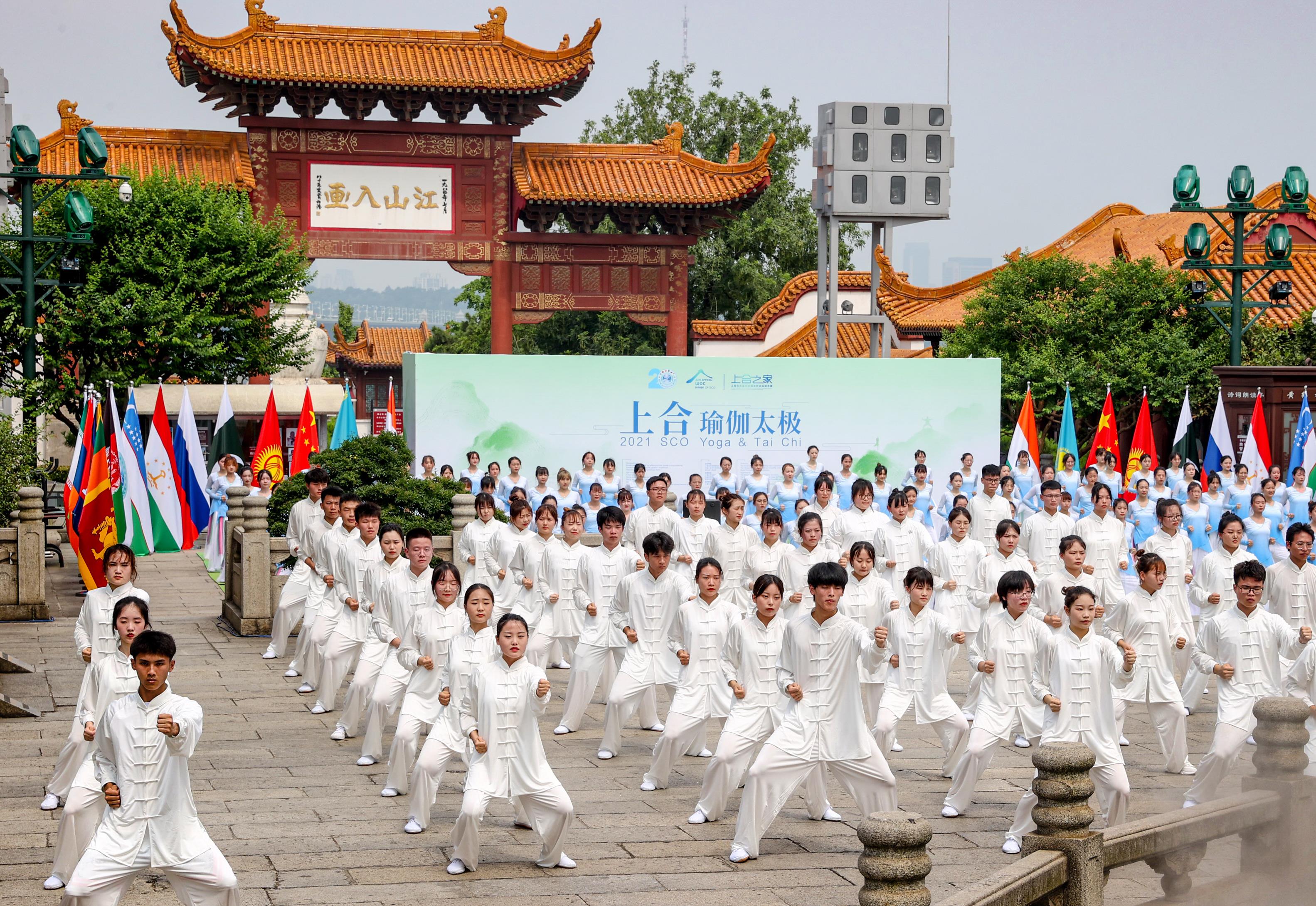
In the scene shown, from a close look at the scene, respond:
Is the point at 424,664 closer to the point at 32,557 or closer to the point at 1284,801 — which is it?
the point at 1284,801

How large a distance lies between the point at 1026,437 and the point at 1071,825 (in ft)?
54.1

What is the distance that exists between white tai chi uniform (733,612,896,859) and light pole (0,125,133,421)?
1270 centimetres

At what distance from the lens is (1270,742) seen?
20.9 ft

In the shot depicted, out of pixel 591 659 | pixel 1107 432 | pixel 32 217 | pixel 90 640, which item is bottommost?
pixel 591 659

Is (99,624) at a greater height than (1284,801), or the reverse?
(99,624)

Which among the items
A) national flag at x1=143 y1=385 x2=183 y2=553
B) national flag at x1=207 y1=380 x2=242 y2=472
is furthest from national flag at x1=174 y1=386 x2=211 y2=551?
national flag at x1=207 y1=380 x2=242 y2=472

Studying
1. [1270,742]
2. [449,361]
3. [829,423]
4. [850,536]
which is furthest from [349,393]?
[1270,742]

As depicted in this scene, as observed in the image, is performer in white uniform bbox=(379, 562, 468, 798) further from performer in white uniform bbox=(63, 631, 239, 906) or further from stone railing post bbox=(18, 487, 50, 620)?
stone railing post bbox=(18, 487, 50, 620)

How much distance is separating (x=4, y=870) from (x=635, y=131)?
1387 inches

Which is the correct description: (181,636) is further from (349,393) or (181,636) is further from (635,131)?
(635,131)

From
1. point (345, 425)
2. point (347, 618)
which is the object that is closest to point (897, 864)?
point (347, 618)

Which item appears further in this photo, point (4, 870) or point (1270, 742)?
point (4, 870)

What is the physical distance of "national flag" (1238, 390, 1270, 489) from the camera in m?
20.1

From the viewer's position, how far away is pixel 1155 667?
384 inches
